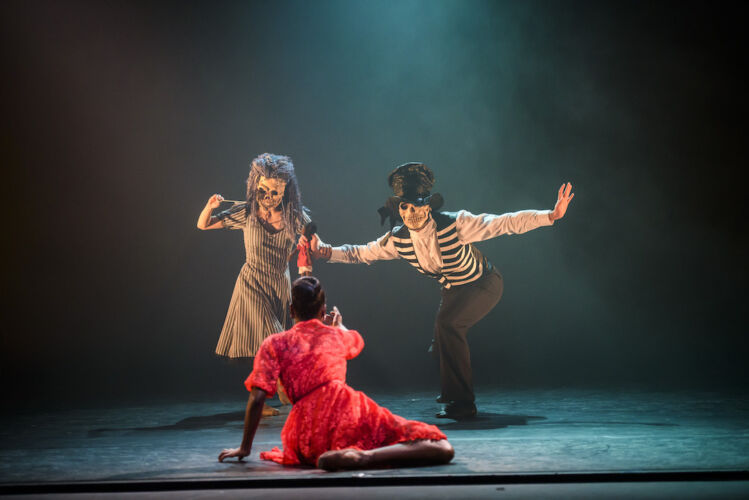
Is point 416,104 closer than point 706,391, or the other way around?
point 706,391

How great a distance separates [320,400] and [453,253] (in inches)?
84.8

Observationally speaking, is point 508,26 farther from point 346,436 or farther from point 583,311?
point 346,436

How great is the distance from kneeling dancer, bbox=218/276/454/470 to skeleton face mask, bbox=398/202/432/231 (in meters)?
1.99

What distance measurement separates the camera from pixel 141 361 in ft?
20.4

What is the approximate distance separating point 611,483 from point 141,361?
15.8 feet

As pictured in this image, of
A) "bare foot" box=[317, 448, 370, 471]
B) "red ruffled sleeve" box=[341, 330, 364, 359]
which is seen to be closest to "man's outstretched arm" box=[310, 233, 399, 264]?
"red ruffled sleeve" box=[341, 330, 364, 359]

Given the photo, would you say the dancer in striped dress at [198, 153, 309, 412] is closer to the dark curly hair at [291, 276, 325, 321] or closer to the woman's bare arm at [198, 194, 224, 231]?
the woman's bare arm at [198, 194, 224, 231]

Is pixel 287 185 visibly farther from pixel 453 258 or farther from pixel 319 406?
pixel 319 406

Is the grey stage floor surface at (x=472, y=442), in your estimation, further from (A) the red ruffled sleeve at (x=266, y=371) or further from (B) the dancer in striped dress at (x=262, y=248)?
(B) the dancer in striped dress at (x=262, y=248)

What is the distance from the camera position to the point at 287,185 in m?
5.06

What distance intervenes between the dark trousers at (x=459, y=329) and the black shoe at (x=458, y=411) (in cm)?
3

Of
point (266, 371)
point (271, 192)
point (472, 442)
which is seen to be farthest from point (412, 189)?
point (266, 371)

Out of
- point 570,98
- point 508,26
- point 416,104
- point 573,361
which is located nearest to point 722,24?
point 570,98

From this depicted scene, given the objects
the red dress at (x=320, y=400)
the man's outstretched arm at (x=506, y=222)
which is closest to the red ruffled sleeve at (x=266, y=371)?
the red dress at (x=320, y=400)
